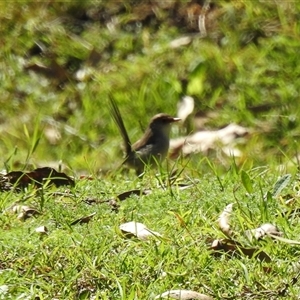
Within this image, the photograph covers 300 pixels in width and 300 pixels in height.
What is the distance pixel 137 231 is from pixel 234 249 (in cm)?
47

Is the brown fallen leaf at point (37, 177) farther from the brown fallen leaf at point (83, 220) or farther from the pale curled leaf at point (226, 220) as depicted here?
the pale curled leaf at point (226, 220)

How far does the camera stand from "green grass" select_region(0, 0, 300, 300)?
4.57 m

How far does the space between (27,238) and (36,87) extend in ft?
13.8

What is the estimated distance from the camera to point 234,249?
15.6ft

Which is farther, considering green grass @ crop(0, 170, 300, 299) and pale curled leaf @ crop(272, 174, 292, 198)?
pale curled leaf @ crop(272, 174, 292, 198)

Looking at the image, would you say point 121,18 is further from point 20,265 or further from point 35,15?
point 20,265

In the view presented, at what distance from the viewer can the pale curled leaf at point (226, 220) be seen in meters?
4.90

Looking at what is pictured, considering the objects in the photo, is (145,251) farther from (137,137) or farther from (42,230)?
(137,137)

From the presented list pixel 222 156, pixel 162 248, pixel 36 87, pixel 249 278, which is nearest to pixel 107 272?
pixel 162 248

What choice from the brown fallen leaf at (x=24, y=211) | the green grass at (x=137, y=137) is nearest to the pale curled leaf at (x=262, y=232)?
the green grass at (x=137, y=137)

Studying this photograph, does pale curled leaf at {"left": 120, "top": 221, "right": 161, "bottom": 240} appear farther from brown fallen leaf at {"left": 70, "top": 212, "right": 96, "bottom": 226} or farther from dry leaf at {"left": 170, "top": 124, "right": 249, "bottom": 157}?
dry leaf at {"left": 170, "top": 124, "right": 249, "bottom": 157}

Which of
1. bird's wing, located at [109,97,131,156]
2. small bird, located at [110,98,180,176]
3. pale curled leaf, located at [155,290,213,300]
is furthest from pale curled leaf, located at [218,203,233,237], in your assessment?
bird's wing, located at [109,97,131,156]

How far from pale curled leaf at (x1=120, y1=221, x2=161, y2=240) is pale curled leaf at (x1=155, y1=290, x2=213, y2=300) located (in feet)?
1.66

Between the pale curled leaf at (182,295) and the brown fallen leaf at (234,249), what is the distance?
0.37 metres
